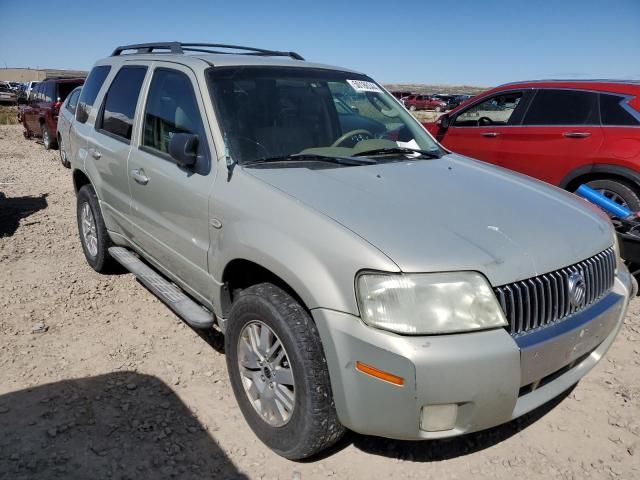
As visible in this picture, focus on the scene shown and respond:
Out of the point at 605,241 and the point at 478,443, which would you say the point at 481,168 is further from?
the point at 478,443

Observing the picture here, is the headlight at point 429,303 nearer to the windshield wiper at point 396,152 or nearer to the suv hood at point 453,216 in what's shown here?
the suv hood at point 453,216

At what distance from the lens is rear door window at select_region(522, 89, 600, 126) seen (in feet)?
19.5

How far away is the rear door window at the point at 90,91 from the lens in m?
4.64

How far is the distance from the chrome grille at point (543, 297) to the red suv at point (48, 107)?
13.7 m

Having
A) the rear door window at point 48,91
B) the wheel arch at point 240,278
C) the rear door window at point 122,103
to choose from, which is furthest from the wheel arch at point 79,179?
the rear door window at point 48,91

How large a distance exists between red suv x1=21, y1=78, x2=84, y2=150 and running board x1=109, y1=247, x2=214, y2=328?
10.8 meters

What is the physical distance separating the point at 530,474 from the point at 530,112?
16.5ft

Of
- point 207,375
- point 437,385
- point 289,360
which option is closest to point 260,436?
point 289,360

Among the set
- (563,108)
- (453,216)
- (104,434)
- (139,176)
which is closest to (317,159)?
(453,216)

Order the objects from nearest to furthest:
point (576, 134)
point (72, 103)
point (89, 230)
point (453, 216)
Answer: point (453, 216), point (89, 230), point (576, 134), point (72, 103)

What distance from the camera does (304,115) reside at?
11.0 feet

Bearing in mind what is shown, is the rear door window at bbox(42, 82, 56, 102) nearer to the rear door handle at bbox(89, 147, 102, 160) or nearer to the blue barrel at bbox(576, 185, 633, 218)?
the rear door handle at bbox(89, 147, 102, 160)

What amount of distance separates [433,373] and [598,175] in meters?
4.87

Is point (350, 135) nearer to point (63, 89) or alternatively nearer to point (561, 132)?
point (561, 132)
